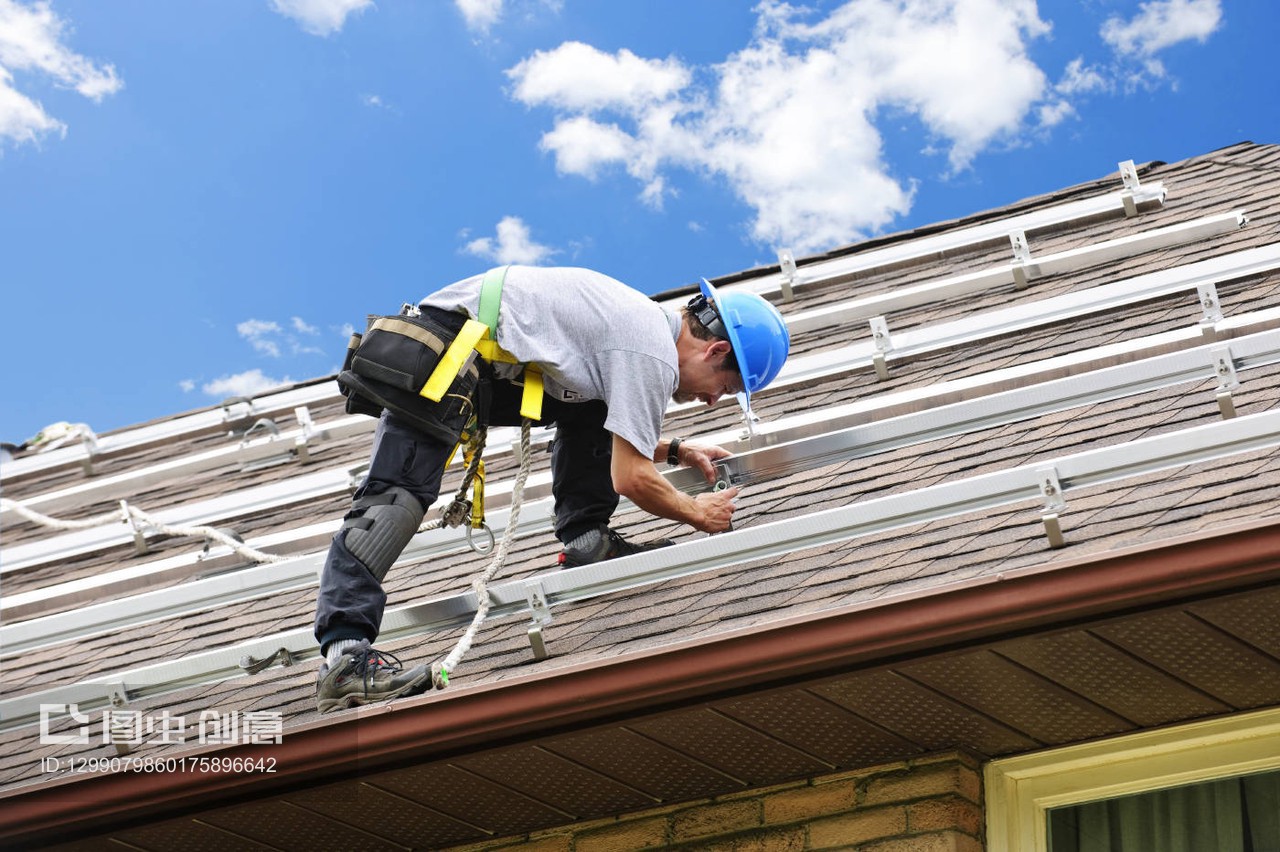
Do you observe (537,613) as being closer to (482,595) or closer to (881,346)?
(482,595)

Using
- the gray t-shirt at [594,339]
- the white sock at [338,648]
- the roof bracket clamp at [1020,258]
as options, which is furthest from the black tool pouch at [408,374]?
the roof bracket clamp at [1020,258]

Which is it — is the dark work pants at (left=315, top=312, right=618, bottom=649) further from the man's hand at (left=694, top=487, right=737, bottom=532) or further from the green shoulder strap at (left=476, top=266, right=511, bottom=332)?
the man's hand at (left=694, top=487, right=737, bottom=532)

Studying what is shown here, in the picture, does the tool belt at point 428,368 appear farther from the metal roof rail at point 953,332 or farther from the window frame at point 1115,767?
the metal roof rail at point 953,332

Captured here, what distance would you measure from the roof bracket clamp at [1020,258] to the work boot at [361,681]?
351 centimetres

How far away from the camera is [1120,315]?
5797mm

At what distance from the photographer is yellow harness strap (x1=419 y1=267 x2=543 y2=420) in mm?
4238

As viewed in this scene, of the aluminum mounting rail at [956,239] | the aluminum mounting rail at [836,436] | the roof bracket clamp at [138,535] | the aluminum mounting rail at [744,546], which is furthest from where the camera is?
the aluminum mounting rail at [956,239]

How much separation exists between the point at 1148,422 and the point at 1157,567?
1.42 m

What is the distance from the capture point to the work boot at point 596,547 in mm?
4840

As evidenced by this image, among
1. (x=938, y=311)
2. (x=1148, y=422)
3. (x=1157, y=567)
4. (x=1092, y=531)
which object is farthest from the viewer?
(x=938, y=311)

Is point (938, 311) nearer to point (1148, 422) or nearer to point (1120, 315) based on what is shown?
point (1120, 315)

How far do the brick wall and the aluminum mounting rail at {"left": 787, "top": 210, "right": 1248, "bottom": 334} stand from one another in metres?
2.96

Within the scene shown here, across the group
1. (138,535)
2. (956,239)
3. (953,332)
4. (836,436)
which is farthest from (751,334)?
(138,535)

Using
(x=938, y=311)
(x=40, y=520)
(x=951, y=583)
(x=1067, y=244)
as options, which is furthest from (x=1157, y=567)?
(x=40, y=520)
